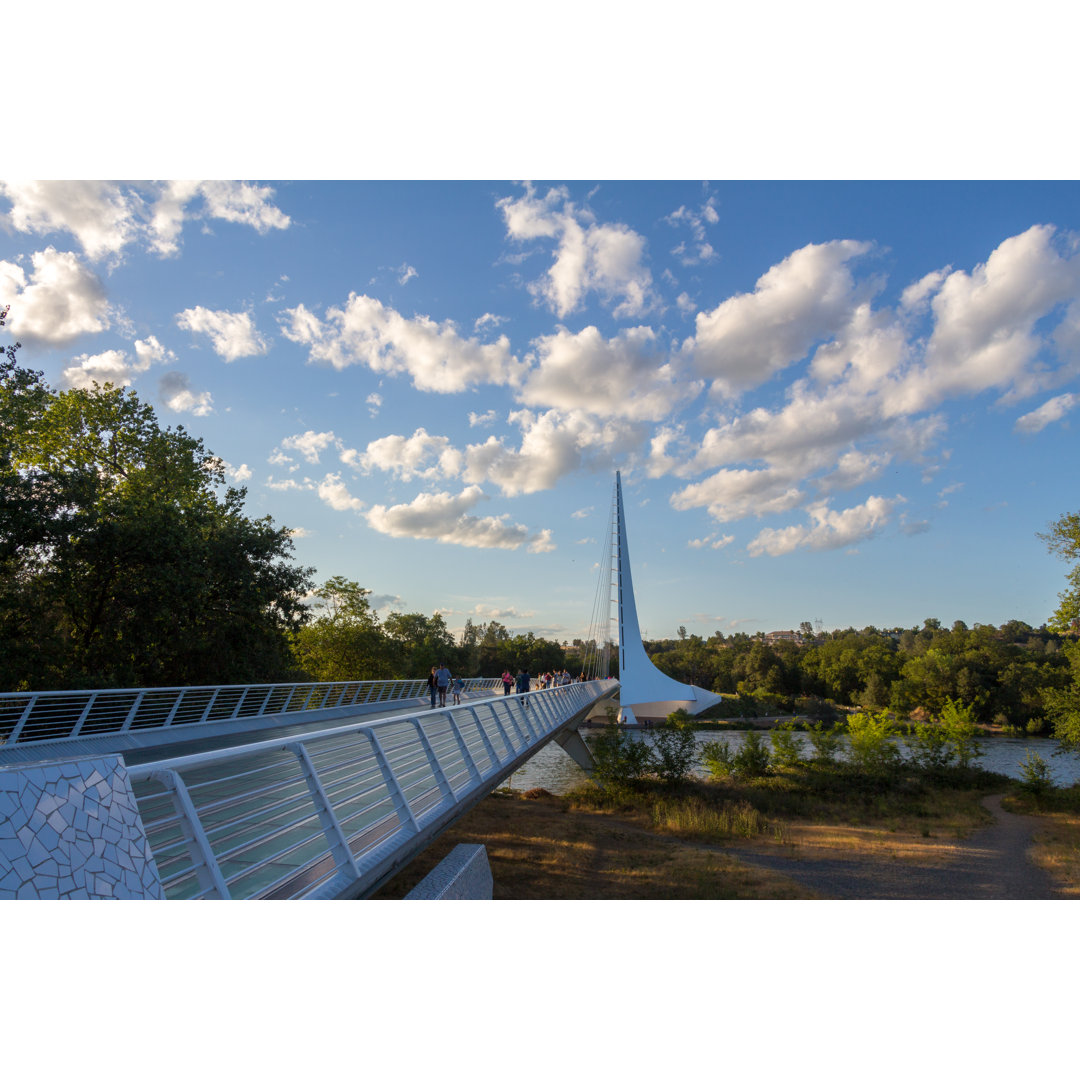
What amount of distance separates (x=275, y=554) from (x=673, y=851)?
1545 cm

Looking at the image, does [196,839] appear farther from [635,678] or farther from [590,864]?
[635,678]

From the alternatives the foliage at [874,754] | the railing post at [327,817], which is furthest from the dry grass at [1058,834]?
the railing post at [327,817]

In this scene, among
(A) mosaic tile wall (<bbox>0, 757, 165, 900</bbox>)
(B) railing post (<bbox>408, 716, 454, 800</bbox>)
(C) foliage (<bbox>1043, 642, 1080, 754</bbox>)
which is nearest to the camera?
(A) mosaic tile wall (<bbox>0, 757, 165, 900</bbox>)

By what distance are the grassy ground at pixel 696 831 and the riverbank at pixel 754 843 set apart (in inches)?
1.9

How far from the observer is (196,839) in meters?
3.49

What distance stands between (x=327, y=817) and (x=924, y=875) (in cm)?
1614

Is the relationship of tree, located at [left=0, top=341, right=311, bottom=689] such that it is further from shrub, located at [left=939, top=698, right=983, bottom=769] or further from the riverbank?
shrub, located at [left=939, top=698, right=983, bottom=769]

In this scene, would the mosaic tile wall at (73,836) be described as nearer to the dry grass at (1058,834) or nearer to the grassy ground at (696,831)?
the grassy ground at (696,831)

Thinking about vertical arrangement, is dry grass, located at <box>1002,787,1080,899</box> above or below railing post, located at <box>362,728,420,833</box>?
below

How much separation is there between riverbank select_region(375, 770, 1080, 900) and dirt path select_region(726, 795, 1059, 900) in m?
0.05

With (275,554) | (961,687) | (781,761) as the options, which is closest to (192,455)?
(275,554)

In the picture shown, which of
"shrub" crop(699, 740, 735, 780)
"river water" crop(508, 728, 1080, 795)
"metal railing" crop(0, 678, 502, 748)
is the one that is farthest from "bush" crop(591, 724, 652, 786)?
"metal railing" crop(0, 678, 502, 748)

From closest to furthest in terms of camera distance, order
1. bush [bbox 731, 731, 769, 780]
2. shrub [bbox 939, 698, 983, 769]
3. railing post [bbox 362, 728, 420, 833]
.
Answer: railing post [bbox 362, 728, 420, 833]
bush [bbox 731, 731, 769, 780]
shrub [bbox 939, 698, 983, 769]

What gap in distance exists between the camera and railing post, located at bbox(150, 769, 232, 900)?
133 inches
